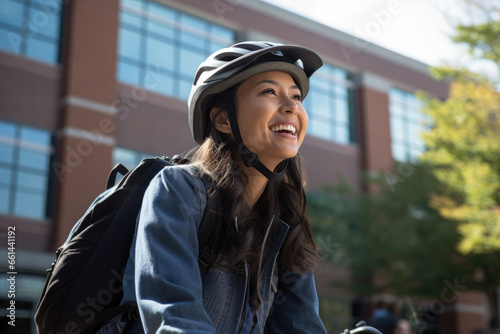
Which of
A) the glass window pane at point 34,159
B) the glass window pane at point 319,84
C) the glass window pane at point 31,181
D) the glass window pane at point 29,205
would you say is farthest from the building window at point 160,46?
the glass window pane at point 29,205

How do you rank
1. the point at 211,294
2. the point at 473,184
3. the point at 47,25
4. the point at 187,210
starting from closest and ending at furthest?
the point at 187,210 < the point at 211,294 < the point at 473,184 < the point at 47,25

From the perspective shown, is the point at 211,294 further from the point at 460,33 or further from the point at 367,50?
the point at 367,50

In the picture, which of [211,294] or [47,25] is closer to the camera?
[211,294]

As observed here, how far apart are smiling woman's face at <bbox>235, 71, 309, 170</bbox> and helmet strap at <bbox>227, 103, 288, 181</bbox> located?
0.02 m

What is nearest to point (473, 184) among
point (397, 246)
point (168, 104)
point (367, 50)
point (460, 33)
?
point (460, 33)

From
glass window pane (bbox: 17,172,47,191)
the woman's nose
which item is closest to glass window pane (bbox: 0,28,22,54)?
glass window pane (bbox: 17,172,47,191)

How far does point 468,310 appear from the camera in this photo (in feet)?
93.0

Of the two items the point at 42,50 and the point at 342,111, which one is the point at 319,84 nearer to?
the point at 342,111

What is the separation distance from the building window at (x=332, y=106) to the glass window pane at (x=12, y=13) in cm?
1152

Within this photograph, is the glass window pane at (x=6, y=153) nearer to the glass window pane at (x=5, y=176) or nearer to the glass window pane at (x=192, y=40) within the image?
the glass window pane at (x=5, y=176)

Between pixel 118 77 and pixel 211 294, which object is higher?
pixel 118 77

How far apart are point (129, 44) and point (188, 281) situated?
63.5 feet

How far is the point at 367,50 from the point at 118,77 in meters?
12.8

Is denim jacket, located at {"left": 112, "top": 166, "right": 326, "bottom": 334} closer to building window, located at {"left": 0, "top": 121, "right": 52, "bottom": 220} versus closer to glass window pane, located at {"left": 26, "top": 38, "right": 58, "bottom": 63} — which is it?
building window, located at {"left": 0, "top": 121, "right": 52, "bottom": 220}
